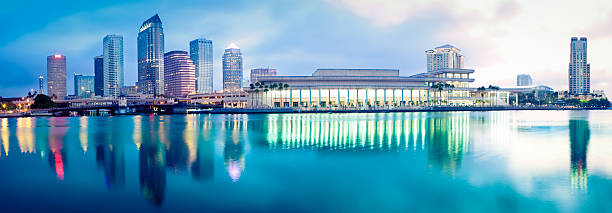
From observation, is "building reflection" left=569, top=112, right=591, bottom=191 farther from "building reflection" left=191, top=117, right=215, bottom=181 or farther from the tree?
the tree

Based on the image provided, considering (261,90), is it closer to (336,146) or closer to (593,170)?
(336,146)

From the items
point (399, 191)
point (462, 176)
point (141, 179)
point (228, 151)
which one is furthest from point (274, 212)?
point (228, 151)

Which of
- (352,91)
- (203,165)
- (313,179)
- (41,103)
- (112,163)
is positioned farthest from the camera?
(352,91)

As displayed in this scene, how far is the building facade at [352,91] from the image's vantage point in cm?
Answer: 14638

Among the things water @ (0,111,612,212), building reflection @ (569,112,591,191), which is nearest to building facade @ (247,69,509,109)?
building reflection @ (569,112,591,191)

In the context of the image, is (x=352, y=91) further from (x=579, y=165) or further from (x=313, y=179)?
(x=313, y=179)

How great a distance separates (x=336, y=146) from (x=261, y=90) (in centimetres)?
12149

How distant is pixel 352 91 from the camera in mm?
148750

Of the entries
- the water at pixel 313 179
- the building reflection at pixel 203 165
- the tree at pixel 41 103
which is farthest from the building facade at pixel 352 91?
the water at pixel 313 179

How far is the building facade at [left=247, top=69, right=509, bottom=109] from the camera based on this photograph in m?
146

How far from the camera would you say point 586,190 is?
14094 mm

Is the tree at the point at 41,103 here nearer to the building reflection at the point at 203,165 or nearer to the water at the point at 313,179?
the water at the point at 313,179

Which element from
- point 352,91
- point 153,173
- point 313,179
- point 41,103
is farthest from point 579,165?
point 41,103

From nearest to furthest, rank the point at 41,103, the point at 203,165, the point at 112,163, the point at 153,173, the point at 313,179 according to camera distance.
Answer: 1. the point at 313,179
2. the point at 153,173
3. the point at 203,165
4. the point at 112,163
5. the point at 41,103
